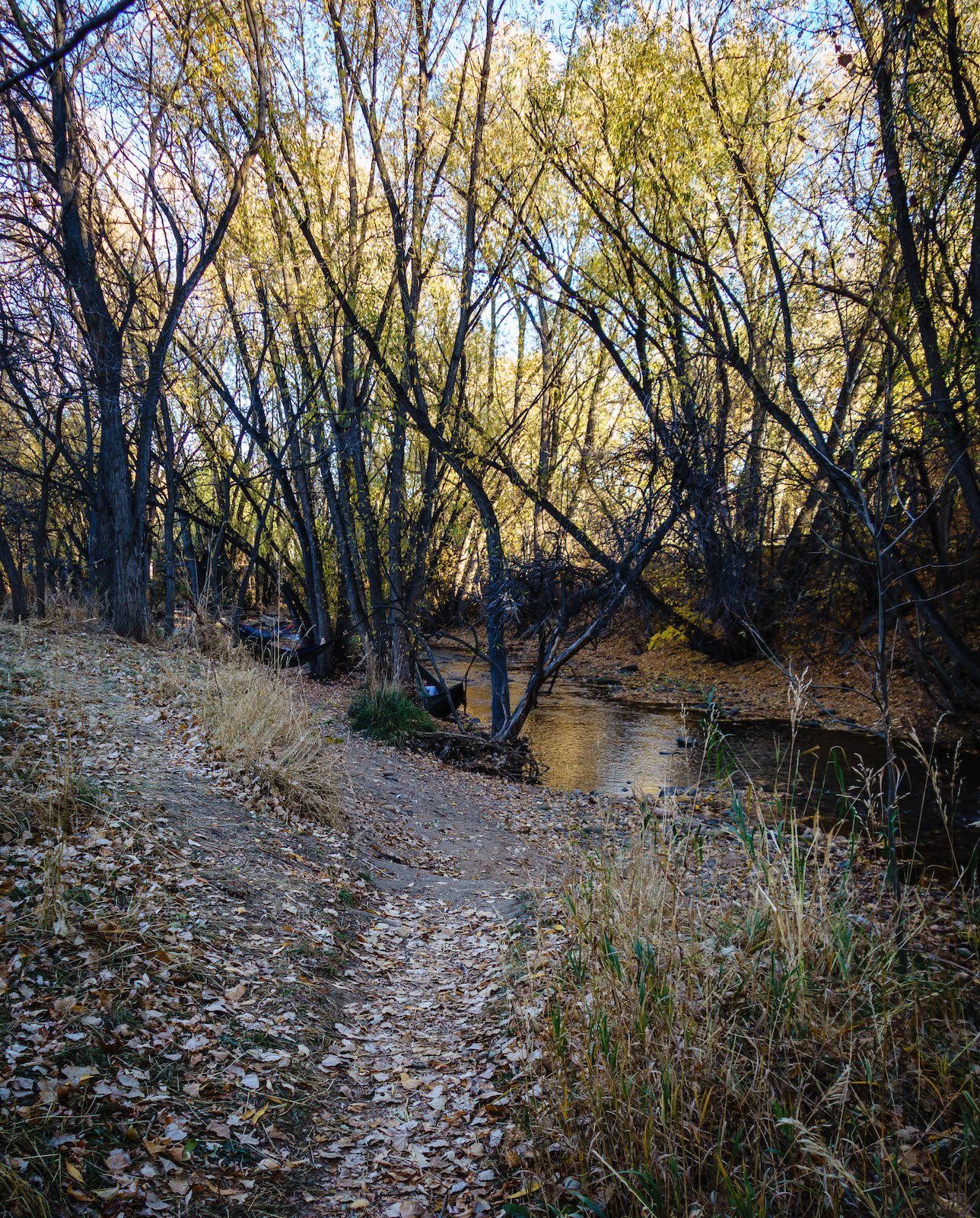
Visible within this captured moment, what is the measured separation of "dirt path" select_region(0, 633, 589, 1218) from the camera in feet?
8.01

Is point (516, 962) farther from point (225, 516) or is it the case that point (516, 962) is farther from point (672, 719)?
point (225, 516)

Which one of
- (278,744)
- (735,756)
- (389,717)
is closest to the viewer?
(278,744)

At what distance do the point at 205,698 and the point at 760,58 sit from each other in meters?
10.6

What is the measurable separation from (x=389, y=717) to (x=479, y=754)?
1.38 meters

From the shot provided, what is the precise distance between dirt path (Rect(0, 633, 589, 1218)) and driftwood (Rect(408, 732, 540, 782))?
3.55 meters

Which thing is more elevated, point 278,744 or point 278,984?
point 278,744

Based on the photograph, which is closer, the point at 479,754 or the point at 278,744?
the point at 278,744

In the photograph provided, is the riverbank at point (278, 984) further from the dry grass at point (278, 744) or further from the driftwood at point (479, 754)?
the driftwood at point (479, 754)

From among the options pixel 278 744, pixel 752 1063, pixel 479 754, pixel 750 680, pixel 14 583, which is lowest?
pixel 479 754

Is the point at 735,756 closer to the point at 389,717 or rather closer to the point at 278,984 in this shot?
the point at 278,984

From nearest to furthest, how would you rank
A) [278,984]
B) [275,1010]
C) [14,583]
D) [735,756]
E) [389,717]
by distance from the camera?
[275,1010], [278,984], [735,756], [389,717], [14,583]

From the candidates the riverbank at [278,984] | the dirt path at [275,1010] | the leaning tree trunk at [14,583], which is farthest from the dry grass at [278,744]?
the leaning tree trunk at [14,583]

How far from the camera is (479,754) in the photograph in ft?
33.2

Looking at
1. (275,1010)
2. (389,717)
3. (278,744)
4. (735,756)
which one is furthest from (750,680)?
(275,1010)
